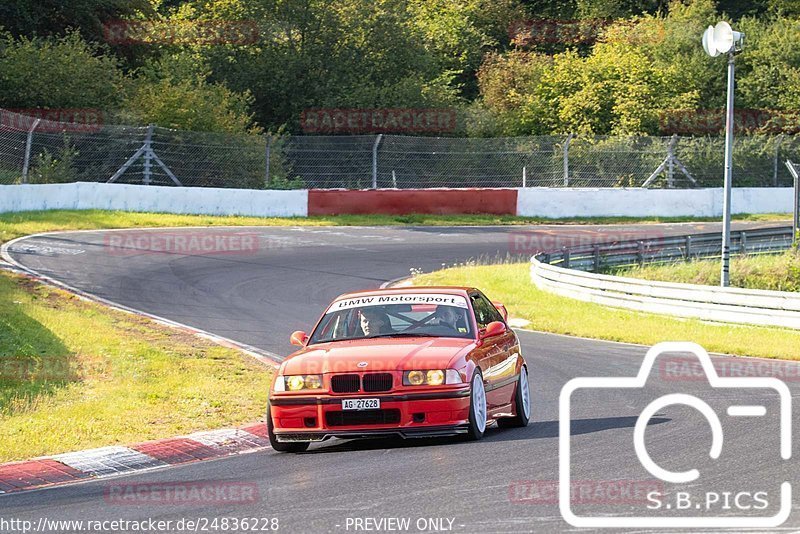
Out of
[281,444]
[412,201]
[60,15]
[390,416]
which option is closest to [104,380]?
[281,444]

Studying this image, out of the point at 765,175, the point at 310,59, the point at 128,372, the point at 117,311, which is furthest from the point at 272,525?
the point at 310,59

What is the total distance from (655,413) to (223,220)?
80.6 ft

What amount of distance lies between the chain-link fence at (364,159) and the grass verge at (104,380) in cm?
1653

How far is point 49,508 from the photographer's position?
781 centimetres

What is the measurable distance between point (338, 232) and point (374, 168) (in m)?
5.16

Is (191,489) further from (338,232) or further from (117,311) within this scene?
(338,232)

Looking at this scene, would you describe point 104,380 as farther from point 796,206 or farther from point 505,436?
point 796,206

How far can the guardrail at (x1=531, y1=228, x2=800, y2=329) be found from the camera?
2008 centimetres

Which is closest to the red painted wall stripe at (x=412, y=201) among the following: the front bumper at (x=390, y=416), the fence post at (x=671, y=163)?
the fence post at (x=671, y=163)

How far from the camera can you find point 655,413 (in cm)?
1137
